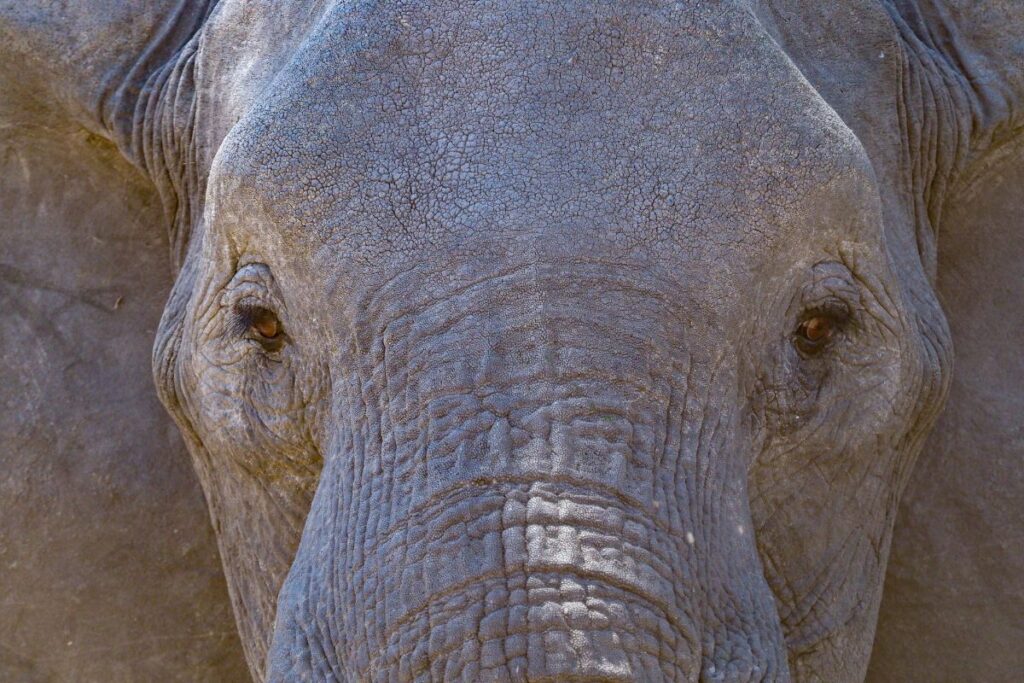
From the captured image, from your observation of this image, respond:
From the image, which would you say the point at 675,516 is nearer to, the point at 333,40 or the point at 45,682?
the point at 333,40

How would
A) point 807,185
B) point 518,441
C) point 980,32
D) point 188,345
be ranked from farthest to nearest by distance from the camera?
point 980,32 → point 188,345 → point 807,185 → point 518,441

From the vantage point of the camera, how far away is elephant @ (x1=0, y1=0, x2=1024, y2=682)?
2807mm

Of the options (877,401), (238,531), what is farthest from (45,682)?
(877,401)

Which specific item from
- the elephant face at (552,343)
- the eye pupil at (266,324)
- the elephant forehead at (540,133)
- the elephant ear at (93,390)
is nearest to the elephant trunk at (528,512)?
the elephant face at (552,343)

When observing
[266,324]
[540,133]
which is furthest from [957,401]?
[266,324]

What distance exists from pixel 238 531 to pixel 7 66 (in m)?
1.02

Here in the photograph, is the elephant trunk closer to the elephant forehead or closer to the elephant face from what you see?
the elephant face

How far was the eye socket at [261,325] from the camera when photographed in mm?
Result: 3191

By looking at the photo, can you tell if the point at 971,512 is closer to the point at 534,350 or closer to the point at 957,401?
the point at 957,401

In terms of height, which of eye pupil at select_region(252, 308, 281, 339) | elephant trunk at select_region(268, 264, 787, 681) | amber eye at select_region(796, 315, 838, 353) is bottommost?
elephant trunk at select_region(268, 264, 787, 681)

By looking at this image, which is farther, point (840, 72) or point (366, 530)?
point (840, 72)

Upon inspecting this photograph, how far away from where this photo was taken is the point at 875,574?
338 cm

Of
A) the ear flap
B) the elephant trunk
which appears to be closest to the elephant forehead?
the elephant trunk

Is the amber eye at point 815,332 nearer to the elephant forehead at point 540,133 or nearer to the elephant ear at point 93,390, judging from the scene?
the elephant forehead at point 540,133
